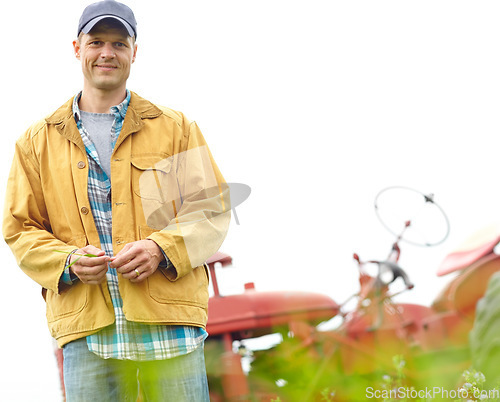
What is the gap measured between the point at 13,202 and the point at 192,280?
577mm

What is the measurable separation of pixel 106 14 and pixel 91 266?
742 millimetres

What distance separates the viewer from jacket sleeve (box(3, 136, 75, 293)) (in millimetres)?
1880

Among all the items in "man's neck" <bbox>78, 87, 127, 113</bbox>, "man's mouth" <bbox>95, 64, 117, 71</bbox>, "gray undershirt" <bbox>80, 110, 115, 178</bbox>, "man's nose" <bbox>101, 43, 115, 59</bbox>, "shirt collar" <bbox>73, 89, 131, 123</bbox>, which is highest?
"man's nose" <bbox>101, 43, 115, 59</bbox>

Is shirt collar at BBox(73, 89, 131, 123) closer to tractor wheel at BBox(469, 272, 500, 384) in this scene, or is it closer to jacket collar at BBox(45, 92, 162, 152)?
jacket collar at BBox(45, 92, 162, 152)

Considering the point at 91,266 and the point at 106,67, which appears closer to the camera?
the point at 91,266

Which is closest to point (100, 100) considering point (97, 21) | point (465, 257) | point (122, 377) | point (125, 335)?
point (97, 21)

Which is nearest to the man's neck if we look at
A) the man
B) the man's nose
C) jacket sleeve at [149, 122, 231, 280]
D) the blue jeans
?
the man

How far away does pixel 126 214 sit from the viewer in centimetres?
191

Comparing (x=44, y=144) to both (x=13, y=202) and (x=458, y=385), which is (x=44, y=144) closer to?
(x=13, y=202)

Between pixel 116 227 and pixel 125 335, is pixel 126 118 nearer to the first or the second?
pixel 116 227

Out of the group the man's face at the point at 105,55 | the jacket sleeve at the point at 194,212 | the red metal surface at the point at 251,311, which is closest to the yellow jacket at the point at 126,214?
the jacket sleeve at the point at 194,212

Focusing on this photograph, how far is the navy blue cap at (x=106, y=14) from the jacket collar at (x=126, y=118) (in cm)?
21

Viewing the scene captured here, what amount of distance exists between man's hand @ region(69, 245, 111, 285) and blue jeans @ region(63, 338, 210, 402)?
0.64 feet

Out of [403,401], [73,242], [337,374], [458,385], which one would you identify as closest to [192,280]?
[73,242]
